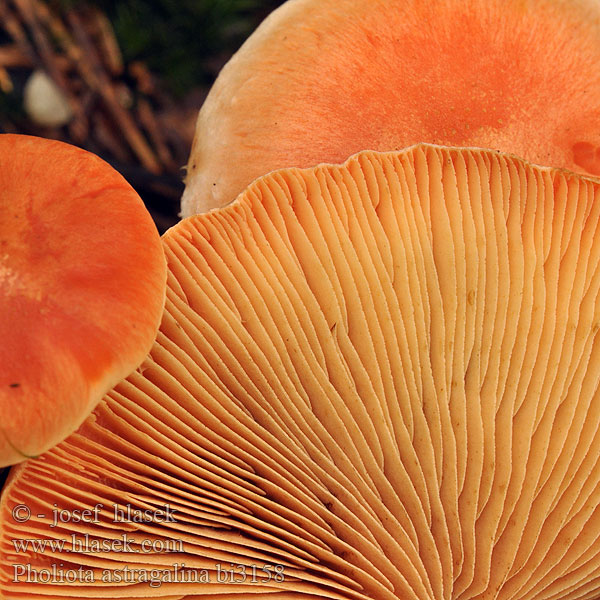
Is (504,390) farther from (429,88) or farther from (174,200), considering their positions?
(174,200)

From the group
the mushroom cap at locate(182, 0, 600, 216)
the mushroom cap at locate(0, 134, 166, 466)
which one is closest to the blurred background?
the mushroom cap at locate(182, 0, 600, 216)

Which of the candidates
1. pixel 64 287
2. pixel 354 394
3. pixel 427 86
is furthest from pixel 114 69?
pixel 354 394

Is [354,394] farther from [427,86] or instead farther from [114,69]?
[114,69]

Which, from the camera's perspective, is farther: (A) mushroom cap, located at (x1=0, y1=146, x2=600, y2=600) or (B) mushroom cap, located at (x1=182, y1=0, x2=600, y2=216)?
(B) mushroom cap, located at (x1=182, y1=0, x2=600, y2=216)

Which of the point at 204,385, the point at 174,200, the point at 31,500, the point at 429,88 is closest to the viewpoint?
the point at 31,500

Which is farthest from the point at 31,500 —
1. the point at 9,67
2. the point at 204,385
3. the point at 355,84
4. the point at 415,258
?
the point at 9,67

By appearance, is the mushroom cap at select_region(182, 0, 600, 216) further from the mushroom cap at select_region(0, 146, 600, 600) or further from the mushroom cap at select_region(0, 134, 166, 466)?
the mushroom cap at select_region(0, 134, 166, 466)
